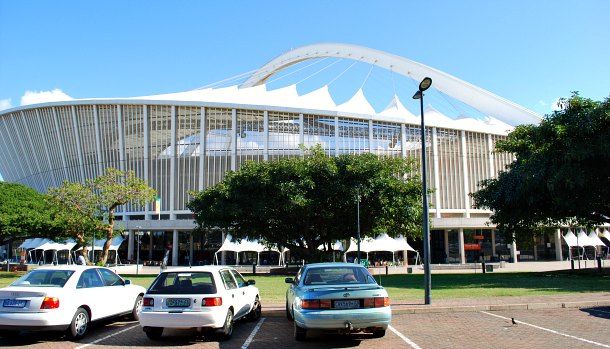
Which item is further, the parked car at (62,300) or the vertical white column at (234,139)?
the vertical white column at (234,139)

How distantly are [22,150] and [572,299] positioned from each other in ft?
229

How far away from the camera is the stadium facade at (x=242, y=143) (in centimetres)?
5359

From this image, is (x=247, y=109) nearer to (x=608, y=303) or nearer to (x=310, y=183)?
(x=310, y=183)

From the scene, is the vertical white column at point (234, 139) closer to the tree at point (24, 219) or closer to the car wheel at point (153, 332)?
the tree at point (24, 219)

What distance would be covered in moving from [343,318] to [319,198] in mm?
22808

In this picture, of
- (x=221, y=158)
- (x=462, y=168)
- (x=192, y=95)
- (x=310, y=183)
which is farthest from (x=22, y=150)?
(x=462, y=168)

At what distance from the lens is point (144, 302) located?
29.4 feet

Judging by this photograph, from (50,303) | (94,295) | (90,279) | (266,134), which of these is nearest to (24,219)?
(266,134)

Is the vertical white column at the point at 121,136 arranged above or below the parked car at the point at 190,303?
above

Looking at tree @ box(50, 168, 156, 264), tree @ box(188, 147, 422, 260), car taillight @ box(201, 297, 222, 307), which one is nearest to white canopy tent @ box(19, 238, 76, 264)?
tree @ box(50, 168, 156, 264)

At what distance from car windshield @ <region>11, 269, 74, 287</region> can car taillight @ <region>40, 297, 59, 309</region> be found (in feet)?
1.78

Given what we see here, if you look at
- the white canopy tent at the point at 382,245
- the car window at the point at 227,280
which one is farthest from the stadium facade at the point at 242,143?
the car window at the point at 227,280

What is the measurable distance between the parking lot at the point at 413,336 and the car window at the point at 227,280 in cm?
97

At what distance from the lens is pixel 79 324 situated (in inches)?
372
